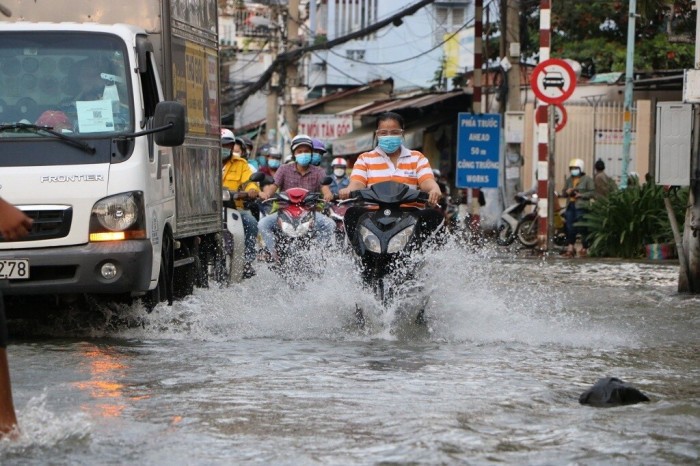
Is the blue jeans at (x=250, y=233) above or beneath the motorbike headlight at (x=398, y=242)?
beneath

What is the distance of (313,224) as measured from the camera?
1304 cm

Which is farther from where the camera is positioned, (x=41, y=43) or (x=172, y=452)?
(x=41, y=43)

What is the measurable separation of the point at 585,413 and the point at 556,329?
3.76 meters

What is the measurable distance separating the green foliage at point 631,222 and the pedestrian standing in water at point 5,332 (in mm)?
14941

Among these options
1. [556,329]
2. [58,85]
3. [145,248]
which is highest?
[58,85]

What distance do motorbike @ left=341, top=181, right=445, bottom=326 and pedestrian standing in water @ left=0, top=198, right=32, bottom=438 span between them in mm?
4617

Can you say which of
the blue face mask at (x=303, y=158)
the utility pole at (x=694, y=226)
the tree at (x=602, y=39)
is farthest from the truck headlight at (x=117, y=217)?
the tree at (x=602, y=39)

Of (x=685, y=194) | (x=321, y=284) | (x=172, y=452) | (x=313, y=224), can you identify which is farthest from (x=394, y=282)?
(x=685, y=194)

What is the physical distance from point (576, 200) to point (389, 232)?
14423 millimetres

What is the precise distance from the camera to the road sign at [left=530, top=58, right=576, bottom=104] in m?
20.3

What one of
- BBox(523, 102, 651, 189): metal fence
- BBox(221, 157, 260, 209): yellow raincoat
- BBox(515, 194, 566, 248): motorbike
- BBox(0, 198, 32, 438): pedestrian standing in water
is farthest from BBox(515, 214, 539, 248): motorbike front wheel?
BBox(0, 198, 32, 438): pedestrian standing in water

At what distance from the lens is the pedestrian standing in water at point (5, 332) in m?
4.96

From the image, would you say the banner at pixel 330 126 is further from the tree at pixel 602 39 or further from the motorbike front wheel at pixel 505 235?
the motorbike front wheel at pixel 505 235

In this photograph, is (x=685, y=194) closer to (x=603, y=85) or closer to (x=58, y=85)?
(x=58, y=85)
